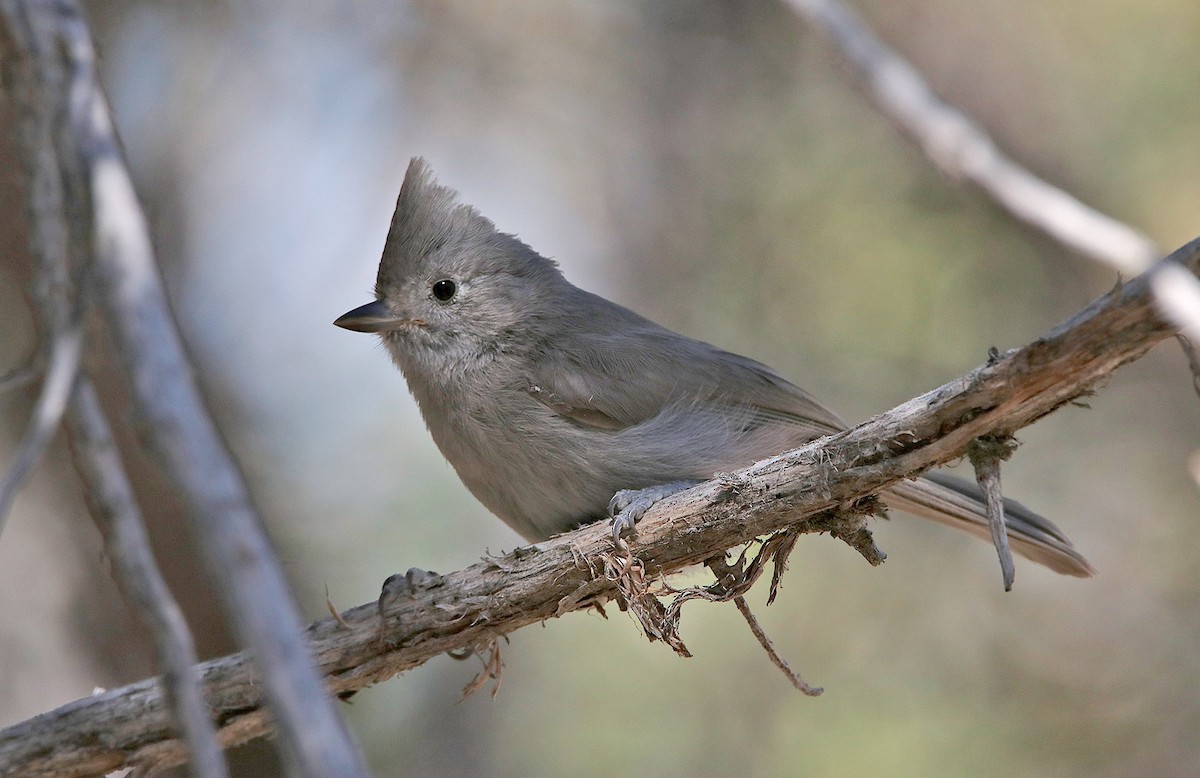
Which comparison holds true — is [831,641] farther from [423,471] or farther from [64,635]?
[64,635]

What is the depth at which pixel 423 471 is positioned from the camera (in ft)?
23.5

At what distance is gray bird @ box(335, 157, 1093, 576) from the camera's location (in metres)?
3.94

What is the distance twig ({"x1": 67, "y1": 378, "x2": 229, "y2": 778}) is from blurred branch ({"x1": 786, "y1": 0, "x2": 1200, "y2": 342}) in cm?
183

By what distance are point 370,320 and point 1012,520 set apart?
8.77 ft

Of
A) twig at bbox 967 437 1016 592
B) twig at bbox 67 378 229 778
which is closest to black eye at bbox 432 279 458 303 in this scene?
twig at bbox 967 437 1016 592

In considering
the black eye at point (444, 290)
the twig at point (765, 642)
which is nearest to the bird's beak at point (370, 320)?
the black eye at point (444, 290)

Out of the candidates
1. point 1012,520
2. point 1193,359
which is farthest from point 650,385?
point 1193,359

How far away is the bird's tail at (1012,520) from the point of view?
3744mm

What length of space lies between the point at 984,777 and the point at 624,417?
299 centimetres

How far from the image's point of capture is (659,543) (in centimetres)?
324

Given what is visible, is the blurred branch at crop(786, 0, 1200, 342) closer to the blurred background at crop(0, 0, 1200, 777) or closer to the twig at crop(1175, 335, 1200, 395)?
the twig at crop(1175, 335, 1200, 395)

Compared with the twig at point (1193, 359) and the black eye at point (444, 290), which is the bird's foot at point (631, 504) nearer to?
the black eye at point (444, 290)

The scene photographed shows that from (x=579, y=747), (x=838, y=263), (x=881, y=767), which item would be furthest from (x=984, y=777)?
(x=838, y=263)

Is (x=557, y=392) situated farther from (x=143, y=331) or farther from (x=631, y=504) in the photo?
(x=143, y=331)
